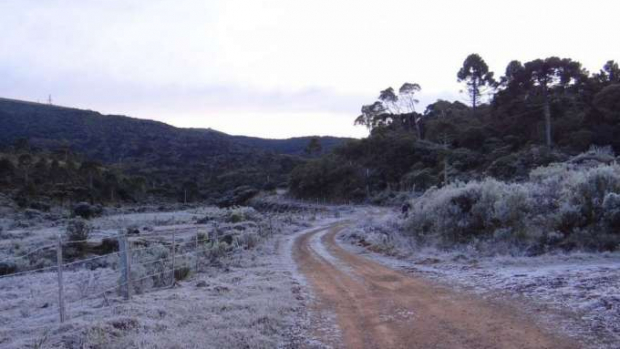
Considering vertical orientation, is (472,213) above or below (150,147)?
below

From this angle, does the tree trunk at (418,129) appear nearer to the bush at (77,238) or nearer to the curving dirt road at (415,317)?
the bush at (77,238)

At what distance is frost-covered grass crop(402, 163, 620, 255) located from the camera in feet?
48.8

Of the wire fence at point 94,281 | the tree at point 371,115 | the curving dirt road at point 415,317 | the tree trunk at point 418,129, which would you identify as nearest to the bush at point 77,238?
the wire fence at point 94,281

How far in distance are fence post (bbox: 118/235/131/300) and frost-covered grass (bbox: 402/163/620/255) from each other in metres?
10.4

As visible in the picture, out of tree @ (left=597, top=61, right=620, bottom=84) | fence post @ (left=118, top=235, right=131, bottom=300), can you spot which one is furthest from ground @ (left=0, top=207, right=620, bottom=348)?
tree @ (left=597, top=61, right=620, bottom=84)

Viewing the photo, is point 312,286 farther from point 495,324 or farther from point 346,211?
point 346,211

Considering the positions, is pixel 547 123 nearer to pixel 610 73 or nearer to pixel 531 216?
pixel 610 73

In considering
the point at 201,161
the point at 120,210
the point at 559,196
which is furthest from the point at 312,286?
the point at 201,161

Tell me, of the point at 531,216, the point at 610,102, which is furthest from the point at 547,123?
the point at 531,216

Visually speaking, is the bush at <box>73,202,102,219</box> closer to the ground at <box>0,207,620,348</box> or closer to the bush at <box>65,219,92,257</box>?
the bush at <box>65,219,92,257</box>

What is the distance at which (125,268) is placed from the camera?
11.0 m

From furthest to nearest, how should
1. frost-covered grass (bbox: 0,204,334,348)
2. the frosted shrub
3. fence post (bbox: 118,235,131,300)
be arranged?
1. the frosted shrub
2. fence post (bbox: 118,235,131,300)
3. frost-covered grass (bbox: 0,204,334,348)

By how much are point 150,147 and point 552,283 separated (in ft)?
405

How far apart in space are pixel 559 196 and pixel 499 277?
714 cm
